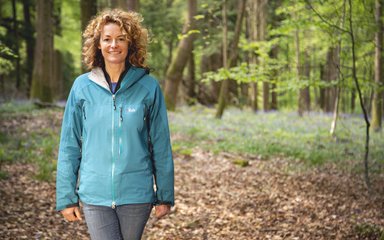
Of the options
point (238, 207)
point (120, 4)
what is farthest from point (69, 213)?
point (120, 4)

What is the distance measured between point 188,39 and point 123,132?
50.1ft

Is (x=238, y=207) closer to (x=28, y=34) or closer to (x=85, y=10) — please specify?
(x=85, y=10)

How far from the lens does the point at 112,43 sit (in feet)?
10.1

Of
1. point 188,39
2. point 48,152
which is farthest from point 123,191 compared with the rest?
point 188,39

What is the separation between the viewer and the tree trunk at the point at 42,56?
54.2 ft

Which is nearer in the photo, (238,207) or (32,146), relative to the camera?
Result: (238,207)

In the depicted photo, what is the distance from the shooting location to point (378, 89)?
31.6 ft

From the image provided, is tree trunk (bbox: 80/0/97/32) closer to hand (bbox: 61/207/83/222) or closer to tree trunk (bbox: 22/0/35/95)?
hand (bbox: 61/207/83/222)

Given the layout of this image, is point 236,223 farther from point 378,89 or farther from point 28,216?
point 378,89

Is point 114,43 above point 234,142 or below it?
above

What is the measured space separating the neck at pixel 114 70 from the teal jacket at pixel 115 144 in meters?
0.07

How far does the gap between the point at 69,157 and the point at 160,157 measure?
64 cm

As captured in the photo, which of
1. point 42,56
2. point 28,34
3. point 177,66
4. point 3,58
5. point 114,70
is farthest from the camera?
point 28,34

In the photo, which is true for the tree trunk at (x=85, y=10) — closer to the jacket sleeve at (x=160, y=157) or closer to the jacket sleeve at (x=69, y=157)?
the jacket sleeve at (x=69, y=157)
